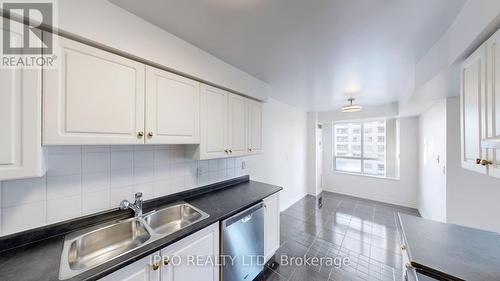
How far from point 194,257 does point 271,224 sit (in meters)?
1.12

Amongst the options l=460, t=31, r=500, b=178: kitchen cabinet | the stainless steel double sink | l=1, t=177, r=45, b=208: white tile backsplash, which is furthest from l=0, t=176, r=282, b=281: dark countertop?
l=460, t=31, r=500, b=178: kitchen cabinet

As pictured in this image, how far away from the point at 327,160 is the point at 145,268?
5303 millimetres

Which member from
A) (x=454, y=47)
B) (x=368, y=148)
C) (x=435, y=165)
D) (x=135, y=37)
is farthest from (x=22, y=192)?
(x=368, y=148)

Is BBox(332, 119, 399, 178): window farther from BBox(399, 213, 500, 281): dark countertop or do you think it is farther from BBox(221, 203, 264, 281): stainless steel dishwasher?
BBox(221, 203, 264, 281): stainless steel dishwasher

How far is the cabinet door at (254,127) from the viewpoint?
2311mm

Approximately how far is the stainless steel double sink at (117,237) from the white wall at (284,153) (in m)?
1.39

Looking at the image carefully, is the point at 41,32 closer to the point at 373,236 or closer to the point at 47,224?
the point at 47,224

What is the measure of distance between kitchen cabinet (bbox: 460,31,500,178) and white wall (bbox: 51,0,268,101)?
183 centimetres

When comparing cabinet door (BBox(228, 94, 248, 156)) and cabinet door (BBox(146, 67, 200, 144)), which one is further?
cabinet door (BBox(228, 94, 248, 156))

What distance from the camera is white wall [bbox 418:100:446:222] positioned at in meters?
2.37

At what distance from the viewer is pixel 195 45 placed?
157 cm

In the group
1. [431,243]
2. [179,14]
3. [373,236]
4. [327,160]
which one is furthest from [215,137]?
[327,160]

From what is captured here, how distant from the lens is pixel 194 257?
1.28 metres

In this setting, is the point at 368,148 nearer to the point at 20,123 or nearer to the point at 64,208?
the point at 64,208
